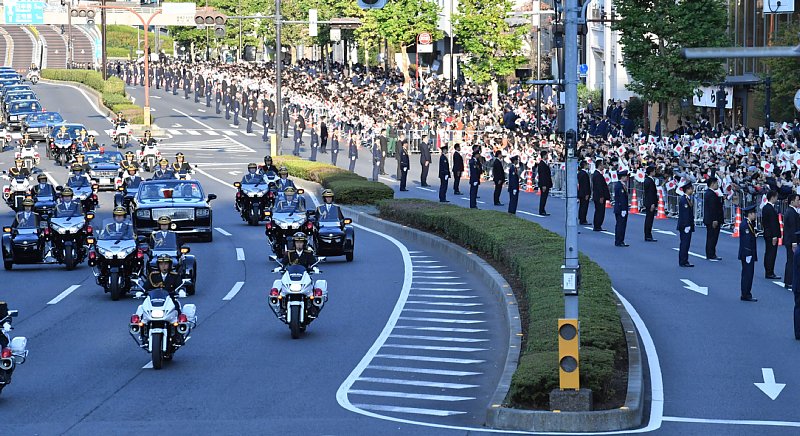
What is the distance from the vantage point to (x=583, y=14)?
701 inches

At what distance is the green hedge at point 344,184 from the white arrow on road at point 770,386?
82.7 ft

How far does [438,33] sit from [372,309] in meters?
64.9

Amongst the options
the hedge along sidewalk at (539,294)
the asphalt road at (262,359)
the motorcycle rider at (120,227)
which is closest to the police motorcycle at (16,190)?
the asphalt road at (262,359)

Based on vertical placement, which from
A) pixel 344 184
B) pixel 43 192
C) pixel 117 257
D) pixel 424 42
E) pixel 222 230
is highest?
pixel 424 42

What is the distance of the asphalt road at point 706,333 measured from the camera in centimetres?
1636

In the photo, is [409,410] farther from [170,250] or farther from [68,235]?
[68,235]

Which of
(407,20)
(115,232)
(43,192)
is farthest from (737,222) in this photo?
(407,20)

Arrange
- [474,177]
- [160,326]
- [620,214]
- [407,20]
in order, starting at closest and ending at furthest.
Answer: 1. [160,326]
2. [620,214]
3. [474,177]
4. [407,20]

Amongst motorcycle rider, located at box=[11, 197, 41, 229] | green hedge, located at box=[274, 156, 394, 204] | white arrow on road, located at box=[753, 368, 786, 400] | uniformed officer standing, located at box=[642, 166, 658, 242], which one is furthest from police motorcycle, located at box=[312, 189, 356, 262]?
white arrow on road, located at box=[753, 368, 786, 400]

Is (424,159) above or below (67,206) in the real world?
above

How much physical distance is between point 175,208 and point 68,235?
188 inches

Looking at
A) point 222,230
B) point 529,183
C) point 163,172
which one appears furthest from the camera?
point 529,183

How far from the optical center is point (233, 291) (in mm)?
27391

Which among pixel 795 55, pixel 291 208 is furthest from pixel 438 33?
pixel 795 55
